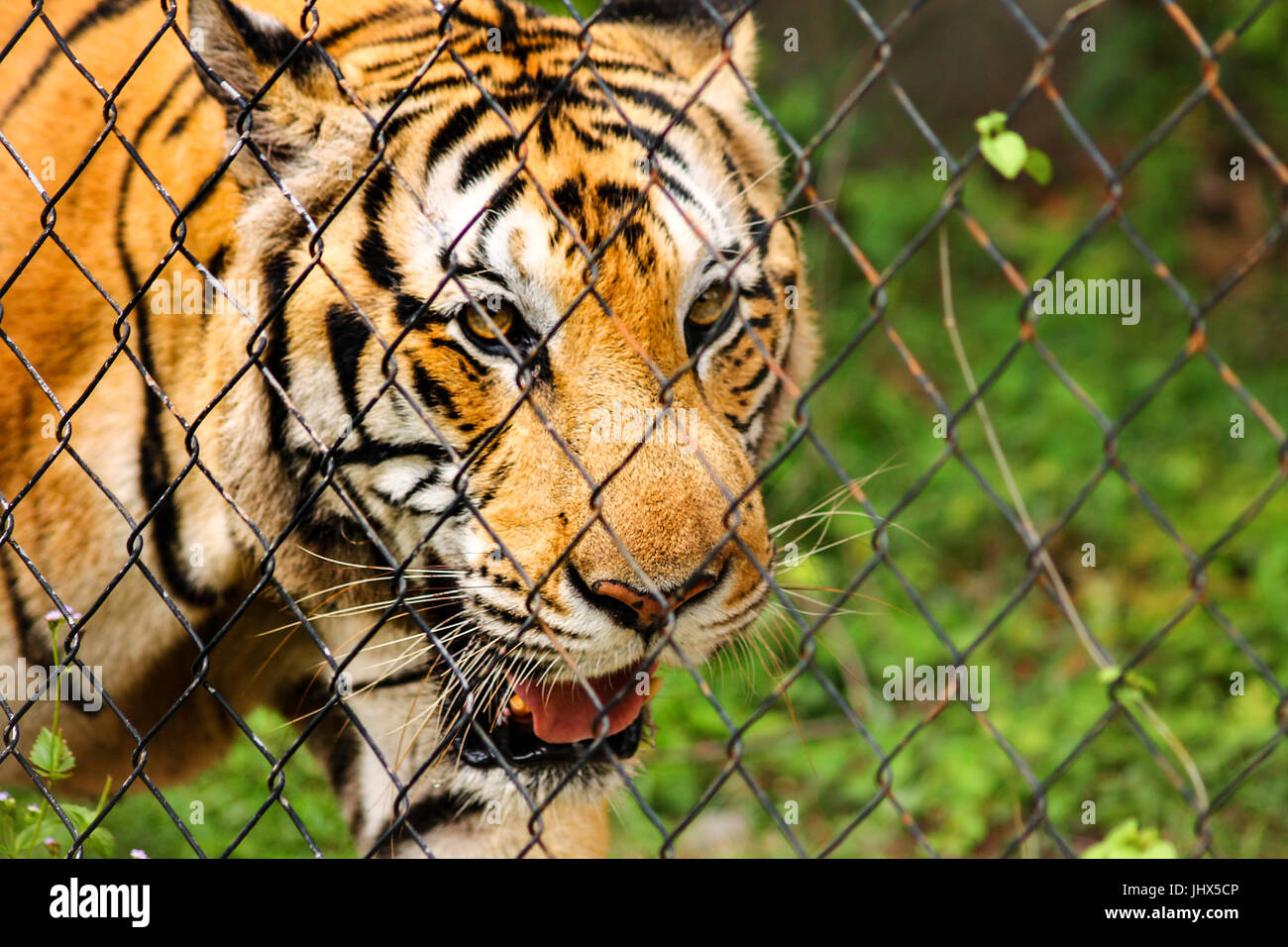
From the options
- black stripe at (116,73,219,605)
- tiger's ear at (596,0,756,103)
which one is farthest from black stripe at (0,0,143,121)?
tiger's ear at (596,0,756,103)

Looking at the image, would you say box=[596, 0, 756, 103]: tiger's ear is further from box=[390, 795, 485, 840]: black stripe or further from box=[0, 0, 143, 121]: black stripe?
box=[390, 795, 485, 840]: black stripe

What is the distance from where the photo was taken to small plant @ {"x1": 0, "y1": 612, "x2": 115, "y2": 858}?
2.22m

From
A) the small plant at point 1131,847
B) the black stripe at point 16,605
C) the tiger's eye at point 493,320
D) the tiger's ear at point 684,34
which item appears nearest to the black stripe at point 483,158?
the tiger's eye at point 493,320

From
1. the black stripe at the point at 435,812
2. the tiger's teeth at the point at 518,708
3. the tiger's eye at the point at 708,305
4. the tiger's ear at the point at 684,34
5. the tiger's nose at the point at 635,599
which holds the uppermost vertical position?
the tiger's ear at the point at 684,34

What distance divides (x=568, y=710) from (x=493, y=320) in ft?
2.29

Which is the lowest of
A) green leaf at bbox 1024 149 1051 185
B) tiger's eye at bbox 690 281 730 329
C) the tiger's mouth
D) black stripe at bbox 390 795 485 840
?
black stripe at bbox 390 795 485 840

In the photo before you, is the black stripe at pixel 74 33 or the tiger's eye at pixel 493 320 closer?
the tiger's eye at pixel 493 320

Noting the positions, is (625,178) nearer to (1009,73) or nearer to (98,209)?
(98,209)

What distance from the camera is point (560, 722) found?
7.26 ft

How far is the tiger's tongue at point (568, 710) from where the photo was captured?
217 cm

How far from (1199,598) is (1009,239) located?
5247mm

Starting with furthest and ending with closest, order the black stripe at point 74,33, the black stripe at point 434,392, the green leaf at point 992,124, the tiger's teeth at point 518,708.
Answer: the black stripe at point 74,33
the tiger's teeth at point 518,708
the black stripe at point 434,392
the green leaf at point 992,124

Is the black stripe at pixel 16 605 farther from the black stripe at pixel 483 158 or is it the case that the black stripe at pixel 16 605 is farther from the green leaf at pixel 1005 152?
the green leaf at pixel 1005 152

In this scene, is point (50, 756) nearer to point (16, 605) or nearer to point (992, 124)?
point (16, 605)
